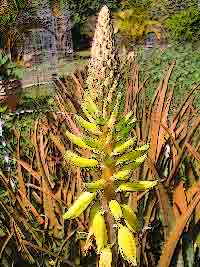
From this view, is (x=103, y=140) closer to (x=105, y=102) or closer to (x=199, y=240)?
(x=105, y=102)

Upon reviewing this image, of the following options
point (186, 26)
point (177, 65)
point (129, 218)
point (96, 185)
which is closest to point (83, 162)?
point (96, 185)

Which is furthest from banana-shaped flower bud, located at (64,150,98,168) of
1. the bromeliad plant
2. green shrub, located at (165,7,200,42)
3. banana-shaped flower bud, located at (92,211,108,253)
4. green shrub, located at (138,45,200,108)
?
green shrub, located at (165,7,200,42)

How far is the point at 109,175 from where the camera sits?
1239 millimetres

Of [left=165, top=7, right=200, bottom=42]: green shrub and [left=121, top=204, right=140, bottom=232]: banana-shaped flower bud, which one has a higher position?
[left=121, top=204, right=140, bottom=232]: banana-shaped flower bud

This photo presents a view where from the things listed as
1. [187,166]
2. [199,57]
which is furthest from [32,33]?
[187,166]

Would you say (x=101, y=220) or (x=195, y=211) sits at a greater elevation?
(x=101, y=220)

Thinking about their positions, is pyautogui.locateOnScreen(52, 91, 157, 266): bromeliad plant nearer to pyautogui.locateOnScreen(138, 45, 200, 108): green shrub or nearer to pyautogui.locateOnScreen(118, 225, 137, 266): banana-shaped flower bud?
pyautogui.locateOnScreen(118, 225, 137, 266): banana-shaped flower bud

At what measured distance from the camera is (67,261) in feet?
5.06

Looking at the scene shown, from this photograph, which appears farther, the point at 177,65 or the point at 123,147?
the point at 177,65

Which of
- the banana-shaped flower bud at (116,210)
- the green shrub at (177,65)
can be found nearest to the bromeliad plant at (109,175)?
→ the banana-shaped flower bud at (116,210)

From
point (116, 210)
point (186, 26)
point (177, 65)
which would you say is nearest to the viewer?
point (116, 210)

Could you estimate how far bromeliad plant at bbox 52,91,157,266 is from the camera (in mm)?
1214

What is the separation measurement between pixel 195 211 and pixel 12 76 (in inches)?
225

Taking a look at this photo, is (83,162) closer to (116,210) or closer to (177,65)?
(116,210)
